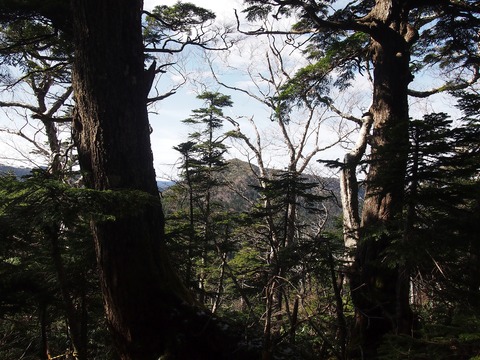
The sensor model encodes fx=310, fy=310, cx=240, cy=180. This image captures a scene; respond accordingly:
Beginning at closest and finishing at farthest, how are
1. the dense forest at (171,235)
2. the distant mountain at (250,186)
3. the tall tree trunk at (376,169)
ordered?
the dense forest at (171,235) → the tall tree trunk at (376,169) → the distant mountain at (250,186)

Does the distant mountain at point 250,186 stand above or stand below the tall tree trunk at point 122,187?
above

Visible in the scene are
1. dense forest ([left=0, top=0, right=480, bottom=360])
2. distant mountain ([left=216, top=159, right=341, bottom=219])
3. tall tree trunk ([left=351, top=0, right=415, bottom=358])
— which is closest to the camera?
dense forest ([left=0, top=0, right=480, bottom=360])

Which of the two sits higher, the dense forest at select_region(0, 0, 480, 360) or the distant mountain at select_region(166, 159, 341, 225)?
the distant mountain at select_region(166, 159, 341, 225)

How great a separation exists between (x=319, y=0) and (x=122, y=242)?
5.38m

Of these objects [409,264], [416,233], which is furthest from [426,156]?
[409,264]

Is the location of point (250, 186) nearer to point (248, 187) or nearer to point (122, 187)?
point (122, 187)

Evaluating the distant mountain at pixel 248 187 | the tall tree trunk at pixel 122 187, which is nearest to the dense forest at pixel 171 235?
the tall tree trunk at pixel 122 187

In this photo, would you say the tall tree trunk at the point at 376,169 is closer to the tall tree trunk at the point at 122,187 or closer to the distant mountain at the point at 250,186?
the tall tree trunk at the point at 122,187

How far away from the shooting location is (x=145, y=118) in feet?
10.9

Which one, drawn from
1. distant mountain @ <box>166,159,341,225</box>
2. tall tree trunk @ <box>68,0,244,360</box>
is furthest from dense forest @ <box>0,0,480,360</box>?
distant mountain @ <box>166,159,341,225</box>

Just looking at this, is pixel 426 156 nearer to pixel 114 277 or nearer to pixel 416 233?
pixel 416 233

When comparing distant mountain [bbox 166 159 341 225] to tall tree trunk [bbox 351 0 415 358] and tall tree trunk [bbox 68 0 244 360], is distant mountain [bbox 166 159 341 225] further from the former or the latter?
tall tree trunk [bbox 68 0 244 360]

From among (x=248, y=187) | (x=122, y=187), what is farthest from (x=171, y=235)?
(x=248, y=187)

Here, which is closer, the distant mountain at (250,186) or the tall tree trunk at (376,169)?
the tall tree trunk at (376,169)
